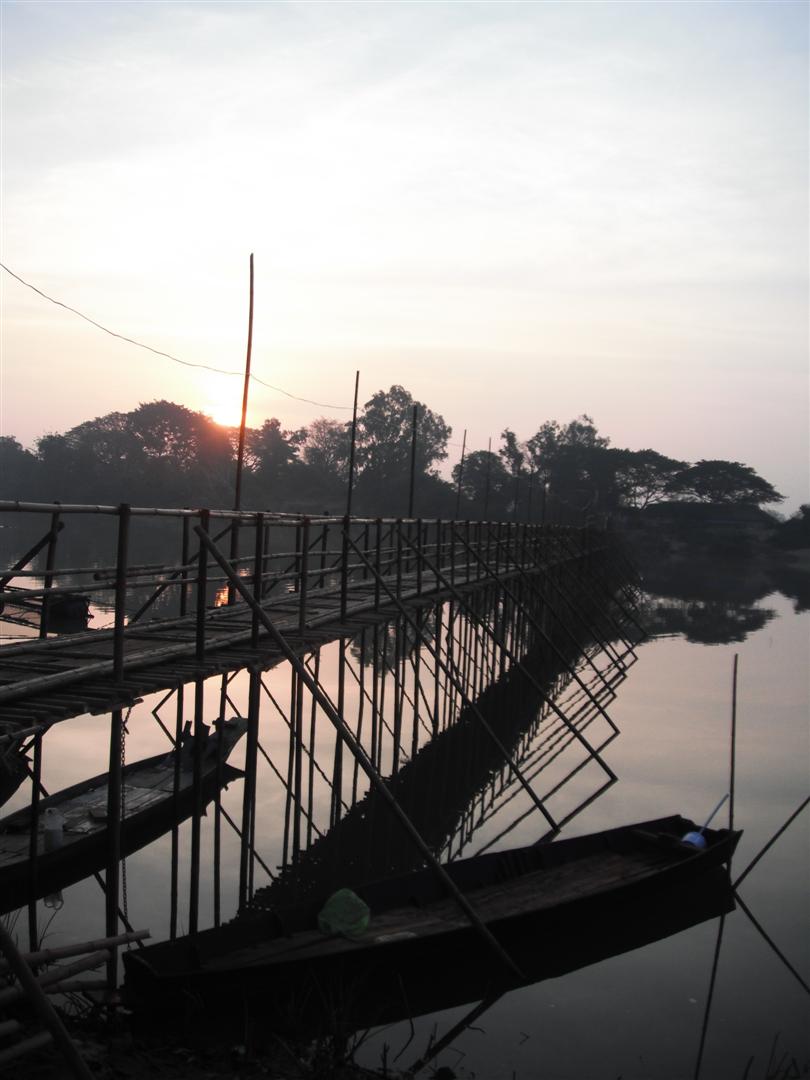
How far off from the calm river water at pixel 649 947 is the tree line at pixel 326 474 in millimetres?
42669

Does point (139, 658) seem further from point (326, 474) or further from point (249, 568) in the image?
point (326, 474)

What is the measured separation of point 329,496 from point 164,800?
2413 inches

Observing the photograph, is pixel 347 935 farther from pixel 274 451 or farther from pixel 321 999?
pixel 274 451

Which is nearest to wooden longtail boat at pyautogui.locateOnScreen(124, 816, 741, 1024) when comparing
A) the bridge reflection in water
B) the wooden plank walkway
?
the bridge reflection in water

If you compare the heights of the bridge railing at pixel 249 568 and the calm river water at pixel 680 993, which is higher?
the bridge railing at pixel 249 568

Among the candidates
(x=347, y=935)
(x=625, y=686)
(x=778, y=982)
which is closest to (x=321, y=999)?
(x=347, y=935)

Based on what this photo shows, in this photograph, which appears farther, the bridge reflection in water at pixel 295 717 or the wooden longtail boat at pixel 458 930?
the bridge reflection in water at pixel 295 717

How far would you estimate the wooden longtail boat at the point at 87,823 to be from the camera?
28.4ft

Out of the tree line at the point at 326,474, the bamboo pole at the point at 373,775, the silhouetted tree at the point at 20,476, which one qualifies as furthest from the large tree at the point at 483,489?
the bamboo pole at the point at 373,775

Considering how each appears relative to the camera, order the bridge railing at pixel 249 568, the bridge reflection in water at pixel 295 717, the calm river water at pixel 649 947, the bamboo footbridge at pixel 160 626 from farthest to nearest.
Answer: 1. the calm river water at pixel 649 947
2. the bridge reflection in water at pixel 295 717
3. the bridge railing at pixel 249 568
4. the bamboo footbridge at pixel 160 626

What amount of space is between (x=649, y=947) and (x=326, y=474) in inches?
2821

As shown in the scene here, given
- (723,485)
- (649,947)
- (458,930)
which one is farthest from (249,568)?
(723,485)

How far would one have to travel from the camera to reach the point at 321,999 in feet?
22.6

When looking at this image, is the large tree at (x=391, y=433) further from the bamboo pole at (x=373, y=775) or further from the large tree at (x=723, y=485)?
the bamboo pole at (x=373, y=775)
